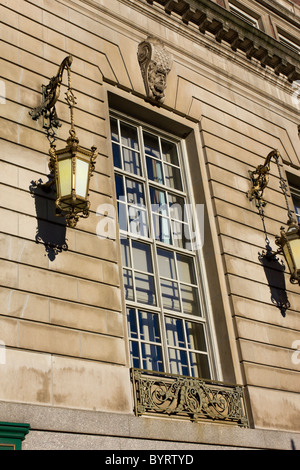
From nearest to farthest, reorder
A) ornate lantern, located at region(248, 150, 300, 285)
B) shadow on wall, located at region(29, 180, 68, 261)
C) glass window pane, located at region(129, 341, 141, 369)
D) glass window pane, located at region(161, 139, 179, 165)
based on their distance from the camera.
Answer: shadow on wall, located at region(29, 180, 68, 261), glass window pane, located at region(129, 341, 141, 369), ornate lantern, located at region(248, 150, 300, 285), glass window pane, located at region(161, 139, 179, 165)

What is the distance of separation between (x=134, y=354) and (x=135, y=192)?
3321mm

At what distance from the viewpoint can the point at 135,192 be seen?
12891mm

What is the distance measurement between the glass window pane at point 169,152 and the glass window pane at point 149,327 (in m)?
3.77

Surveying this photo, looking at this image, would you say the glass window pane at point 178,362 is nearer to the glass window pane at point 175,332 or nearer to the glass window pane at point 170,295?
the glass window pane at point 175,332

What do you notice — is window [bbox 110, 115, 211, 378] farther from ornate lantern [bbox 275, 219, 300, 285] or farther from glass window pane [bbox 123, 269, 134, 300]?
ornate lantern [bbox 275, 219, 300, 285]

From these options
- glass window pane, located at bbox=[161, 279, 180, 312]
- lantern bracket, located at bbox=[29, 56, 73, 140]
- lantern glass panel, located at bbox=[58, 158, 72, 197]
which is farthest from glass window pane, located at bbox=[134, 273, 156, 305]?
lantern bracket, located at bbox=[29, 56, 73, 140]

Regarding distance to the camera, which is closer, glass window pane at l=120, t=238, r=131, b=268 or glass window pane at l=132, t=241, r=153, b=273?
glass window pane at l=120, t=238, r=131, b=268

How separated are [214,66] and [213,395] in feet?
26.2

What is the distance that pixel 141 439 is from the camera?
979 cm

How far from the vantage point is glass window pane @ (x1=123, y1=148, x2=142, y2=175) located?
42.9 ft

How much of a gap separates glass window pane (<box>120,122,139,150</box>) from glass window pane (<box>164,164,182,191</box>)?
0.83 m

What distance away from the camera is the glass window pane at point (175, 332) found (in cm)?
1180

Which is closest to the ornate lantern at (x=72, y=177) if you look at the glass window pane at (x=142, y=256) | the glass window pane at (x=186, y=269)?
the glass window pane at (x=142, y=256)
